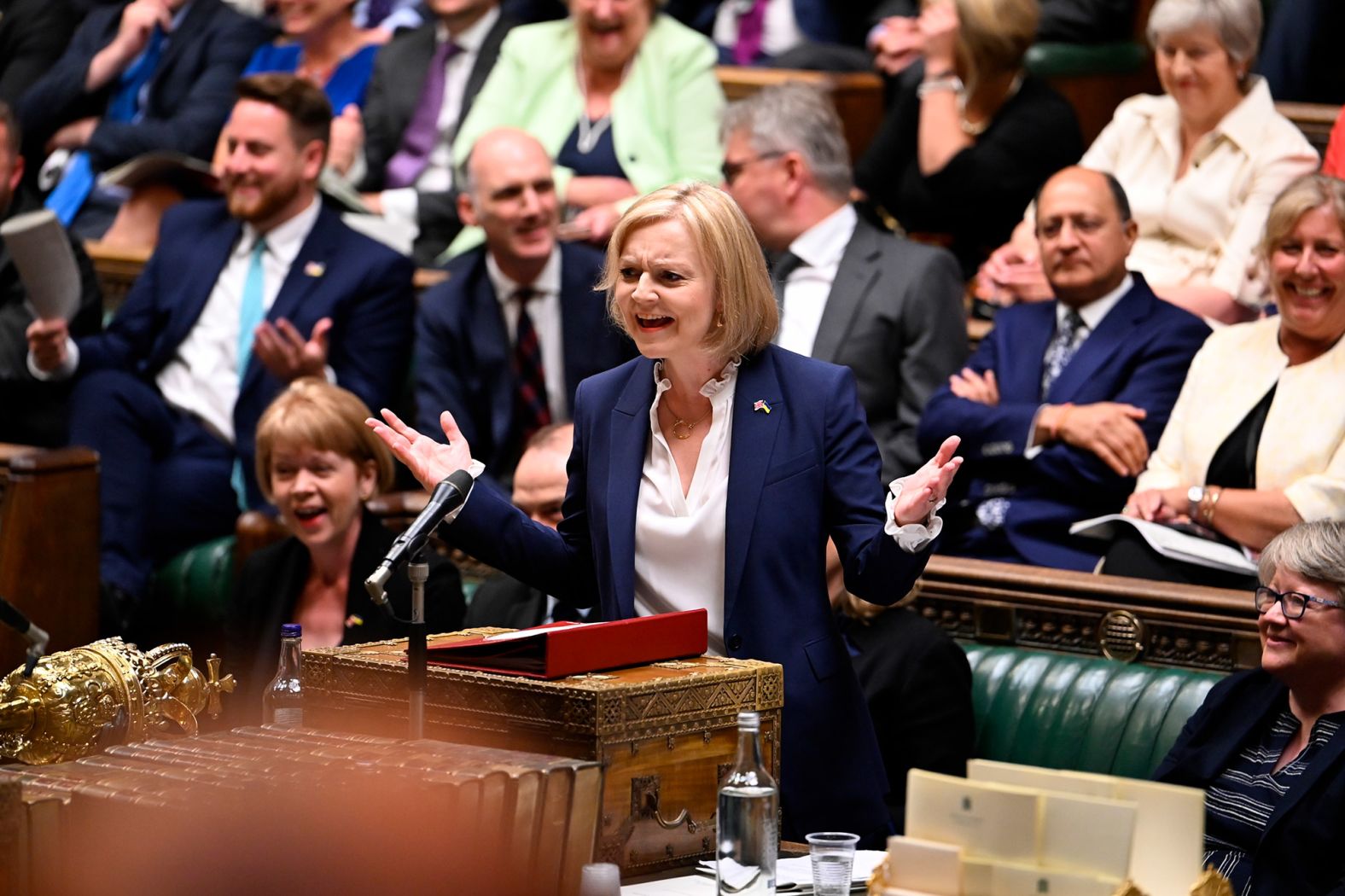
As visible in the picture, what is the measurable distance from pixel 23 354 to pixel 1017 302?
238cm

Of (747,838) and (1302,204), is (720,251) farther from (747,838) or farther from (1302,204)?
(1302,204)

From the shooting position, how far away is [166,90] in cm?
615

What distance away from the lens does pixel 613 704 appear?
1999 mm

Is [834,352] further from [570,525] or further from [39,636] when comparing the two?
[39,636]

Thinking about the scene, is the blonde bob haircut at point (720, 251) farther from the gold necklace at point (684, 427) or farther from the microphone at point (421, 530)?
the microphone at point (421, 530)

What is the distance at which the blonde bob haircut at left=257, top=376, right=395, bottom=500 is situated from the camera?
12.2ft

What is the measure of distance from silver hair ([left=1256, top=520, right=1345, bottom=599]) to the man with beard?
2.51 m

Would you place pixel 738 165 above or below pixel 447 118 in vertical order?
below

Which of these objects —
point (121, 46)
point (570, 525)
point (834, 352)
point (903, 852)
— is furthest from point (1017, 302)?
point (121, 46)

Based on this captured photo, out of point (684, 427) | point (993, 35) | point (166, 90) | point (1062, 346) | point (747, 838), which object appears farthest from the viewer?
point (166, 90)

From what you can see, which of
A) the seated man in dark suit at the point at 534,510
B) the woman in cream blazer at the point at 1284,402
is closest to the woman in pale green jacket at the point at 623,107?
the seated man in dark suit at the point at 534,510

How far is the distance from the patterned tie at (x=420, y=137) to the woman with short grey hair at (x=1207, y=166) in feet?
6.33

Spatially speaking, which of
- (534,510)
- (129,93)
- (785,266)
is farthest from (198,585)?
(129,93)

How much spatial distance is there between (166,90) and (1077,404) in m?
3.40
